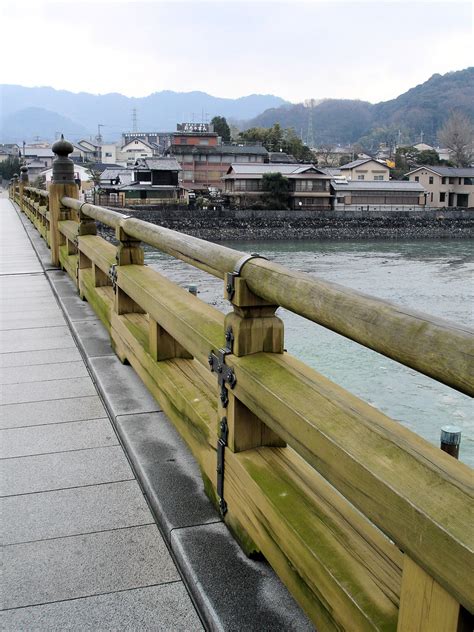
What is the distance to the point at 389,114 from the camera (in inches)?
6619

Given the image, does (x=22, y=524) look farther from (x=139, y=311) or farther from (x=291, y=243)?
(x=291, y=243)

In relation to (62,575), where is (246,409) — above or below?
above

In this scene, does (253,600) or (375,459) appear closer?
(375,459)

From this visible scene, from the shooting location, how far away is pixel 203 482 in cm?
218

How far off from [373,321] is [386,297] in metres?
21.6

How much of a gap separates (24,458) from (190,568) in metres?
1.09

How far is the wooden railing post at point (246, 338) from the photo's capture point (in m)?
1.68

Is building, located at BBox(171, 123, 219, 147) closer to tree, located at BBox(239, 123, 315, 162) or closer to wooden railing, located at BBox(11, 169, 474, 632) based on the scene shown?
tree, located at BBox(239, 123, 315, 162)

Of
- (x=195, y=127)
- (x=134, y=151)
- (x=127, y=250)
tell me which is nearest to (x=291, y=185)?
(x=195, y=127)

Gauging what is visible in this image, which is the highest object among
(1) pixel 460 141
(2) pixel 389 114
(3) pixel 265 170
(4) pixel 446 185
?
(2) pixel 389 114

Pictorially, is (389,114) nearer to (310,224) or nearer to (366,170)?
(366,170)

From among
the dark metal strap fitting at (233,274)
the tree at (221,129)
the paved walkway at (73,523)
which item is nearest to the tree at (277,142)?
the tree at (221,129)

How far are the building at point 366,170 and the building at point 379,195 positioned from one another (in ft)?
13.9

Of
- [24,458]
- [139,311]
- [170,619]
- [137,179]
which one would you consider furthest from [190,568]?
[137,179]
